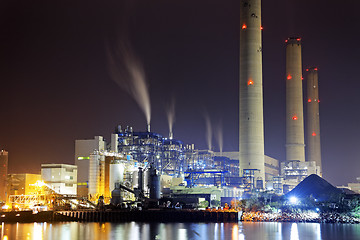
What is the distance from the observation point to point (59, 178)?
10156cm

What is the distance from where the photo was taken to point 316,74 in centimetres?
17825

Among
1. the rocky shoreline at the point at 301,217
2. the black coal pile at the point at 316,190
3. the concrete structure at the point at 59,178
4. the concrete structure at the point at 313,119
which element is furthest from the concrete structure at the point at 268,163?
the rocky shoreline at the point at 301,217

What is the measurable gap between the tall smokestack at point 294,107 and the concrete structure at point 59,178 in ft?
220

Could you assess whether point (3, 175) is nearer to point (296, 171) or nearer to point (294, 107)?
point (296, 171)

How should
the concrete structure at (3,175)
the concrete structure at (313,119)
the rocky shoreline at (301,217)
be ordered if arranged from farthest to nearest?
the concrete structure at (313,119)
the concrete structure at (3,175)
the rocky shoreline at (301,217)

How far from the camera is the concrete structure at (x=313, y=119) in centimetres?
17212

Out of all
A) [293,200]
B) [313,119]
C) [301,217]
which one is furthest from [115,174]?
[313,119]

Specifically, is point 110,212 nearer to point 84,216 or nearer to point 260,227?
point 84,216

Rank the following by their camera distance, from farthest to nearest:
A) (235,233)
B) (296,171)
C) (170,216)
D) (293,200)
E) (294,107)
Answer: (294,107), (296,171), (293,200), (170,216), (235,233)

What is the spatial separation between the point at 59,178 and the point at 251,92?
4136cm

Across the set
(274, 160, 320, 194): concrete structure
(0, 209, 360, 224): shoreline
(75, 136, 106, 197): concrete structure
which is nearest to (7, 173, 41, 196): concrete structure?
(75, 136, 106, 197): concrete structure

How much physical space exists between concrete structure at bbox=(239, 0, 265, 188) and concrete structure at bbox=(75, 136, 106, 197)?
95.8 ft

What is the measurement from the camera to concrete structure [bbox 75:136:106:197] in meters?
103

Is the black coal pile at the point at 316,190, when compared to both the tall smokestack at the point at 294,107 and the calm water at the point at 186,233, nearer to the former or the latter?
the calm water at the point at 186,233
